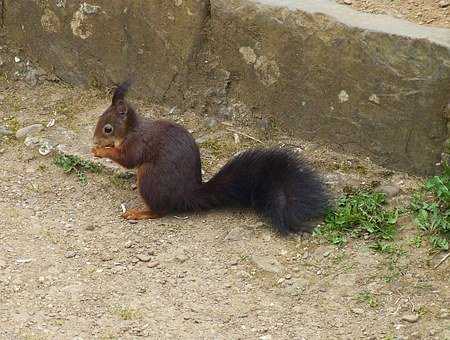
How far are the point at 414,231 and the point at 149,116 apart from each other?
84.8 inches

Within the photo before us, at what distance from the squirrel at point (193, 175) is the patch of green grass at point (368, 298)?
617 mm

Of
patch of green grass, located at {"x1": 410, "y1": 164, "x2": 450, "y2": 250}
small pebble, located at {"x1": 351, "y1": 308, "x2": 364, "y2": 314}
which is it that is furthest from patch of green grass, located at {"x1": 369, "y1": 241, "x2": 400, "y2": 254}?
small pebble, located at {"x1": 351, "y1": 308, "x2": 364, "y2": 314}

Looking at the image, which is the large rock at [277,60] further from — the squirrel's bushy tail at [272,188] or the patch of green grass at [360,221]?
the squirrel's bushy tail at [272,188]

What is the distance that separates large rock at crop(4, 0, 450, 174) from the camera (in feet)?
17.5

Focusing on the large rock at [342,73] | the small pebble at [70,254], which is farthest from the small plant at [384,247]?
the small pebble at [70,254]

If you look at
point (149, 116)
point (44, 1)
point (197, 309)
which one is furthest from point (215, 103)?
point (197, 309)

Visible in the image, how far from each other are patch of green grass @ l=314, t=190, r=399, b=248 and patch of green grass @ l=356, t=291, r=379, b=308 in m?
0.37

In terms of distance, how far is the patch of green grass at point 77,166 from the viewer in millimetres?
5910

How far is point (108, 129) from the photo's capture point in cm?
564

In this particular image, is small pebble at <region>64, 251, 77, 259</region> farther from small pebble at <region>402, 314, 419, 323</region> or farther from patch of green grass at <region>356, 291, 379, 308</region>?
small pebble at <region>402, 314, 419, 323</region>

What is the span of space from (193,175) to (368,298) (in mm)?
1366

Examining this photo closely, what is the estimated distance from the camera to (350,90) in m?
5.57

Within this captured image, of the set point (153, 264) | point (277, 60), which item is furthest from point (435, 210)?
point (153, 264)

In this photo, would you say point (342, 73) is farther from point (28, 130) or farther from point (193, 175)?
point (28, 130)
